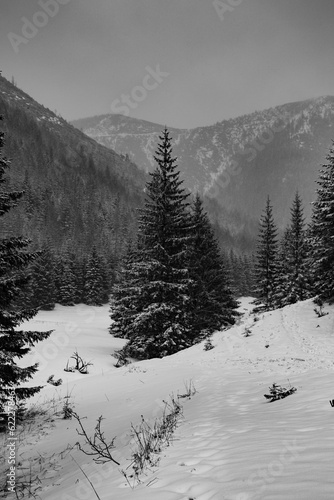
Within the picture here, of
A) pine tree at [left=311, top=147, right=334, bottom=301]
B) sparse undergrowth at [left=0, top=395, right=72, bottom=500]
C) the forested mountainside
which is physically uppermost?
the forested mountainside

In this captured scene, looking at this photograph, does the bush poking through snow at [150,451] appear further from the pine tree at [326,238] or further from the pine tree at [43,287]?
the pine tree at [43,287]

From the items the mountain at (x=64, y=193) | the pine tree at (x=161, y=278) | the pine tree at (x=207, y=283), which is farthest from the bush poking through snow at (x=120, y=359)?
the mountain at (x=64, y=193)

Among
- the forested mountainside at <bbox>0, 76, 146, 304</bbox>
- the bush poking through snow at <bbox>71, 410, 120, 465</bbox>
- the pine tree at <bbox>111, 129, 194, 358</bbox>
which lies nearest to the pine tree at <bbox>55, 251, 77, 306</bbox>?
the forested mountainside at <bbox>0, 76, 146, 304</bbox>

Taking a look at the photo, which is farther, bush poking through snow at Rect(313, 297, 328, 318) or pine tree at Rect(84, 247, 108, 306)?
pine tree at Rect(84, 247, 108, 306)

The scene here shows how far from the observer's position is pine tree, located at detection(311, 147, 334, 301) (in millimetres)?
18906

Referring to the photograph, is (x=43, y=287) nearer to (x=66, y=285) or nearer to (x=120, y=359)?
(x=66, y=285)

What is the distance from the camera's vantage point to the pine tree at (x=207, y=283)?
2464cm

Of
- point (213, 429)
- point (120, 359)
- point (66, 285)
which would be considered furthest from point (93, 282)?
point (213, 429)

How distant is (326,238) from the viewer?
19.1 m

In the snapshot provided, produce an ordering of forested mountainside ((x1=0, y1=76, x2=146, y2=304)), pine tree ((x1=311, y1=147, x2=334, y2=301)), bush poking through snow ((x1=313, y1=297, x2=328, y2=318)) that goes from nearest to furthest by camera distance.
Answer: pine tree ((x1=311, y1=147, x2=334, y2=301)) < bush poking through snow ((x1=313, y1=297, x2=328, y2=318)) < forested mountainside ((x1=0, y1=76, x2=146, y2=304))

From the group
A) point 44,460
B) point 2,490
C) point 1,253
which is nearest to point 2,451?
point 44,460

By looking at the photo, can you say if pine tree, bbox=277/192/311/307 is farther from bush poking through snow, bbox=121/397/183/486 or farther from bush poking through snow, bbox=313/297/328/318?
bush poking through snow, bbox=121/397/183/486

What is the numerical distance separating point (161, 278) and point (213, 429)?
15.9 meters

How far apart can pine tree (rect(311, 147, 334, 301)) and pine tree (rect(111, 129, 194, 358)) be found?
8.35 m
